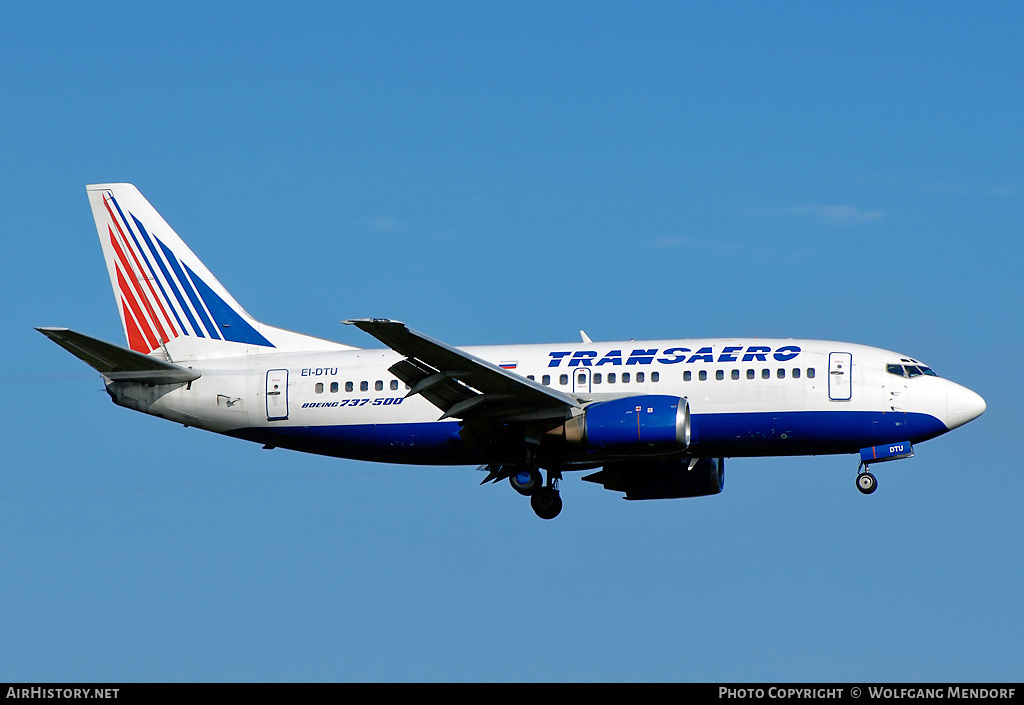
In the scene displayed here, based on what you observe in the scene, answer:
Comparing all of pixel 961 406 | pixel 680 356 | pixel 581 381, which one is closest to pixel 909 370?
pixel 961 406

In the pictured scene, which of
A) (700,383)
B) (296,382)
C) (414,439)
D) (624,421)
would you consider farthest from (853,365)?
(296,382)

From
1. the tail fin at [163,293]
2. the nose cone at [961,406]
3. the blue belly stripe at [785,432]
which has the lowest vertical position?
the blue belly stripe at [785,432]

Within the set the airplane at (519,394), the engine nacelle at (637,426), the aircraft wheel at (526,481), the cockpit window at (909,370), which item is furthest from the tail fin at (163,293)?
the cockpit window at (909,370)

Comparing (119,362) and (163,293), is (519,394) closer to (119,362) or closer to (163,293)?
(119,362)

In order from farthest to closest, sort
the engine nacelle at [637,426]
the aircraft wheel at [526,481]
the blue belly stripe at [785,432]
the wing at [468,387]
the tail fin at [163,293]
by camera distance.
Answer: the tail fin at [163,293], the aircraft wheel at [526,481], the blue belly stripe at [785,432], the engine nacelle at [637,426], the wing at [468,387]

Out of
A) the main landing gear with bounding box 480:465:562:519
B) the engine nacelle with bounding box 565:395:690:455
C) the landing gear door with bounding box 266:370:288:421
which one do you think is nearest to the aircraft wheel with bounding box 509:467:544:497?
the main landing gear with bounding box 480:465:562:519

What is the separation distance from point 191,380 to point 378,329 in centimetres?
1089

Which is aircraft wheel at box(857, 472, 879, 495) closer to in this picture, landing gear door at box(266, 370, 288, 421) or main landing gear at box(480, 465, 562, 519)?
main landing gear at box(480, 465, 562, 519)

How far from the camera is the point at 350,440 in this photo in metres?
43.2

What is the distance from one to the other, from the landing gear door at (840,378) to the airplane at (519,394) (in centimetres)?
4

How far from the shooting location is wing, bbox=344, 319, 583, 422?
3806 centimetres

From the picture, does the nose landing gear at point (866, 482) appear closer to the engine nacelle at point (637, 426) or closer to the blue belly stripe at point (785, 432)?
the blue belly stripe at point (785, 432)

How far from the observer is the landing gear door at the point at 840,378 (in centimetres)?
4069
